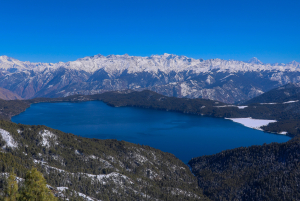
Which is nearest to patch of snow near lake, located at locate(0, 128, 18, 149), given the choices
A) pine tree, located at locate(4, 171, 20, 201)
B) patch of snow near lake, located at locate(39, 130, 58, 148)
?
patch of snow near lake, located at locate(39, 130, 58, 148)

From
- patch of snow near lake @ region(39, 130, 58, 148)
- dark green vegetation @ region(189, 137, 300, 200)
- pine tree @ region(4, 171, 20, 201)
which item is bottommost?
dark green vegetation @ region(189, 137, 300, 200)

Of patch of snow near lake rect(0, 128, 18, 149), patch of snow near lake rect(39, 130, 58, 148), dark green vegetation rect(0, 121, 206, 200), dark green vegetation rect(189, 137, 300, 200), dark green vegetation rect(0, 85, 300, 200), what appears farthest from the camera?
patch of snow near lake rect(39, 130, 58, 148)

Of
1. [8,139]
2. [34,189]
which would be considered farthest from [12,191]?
[8,139]

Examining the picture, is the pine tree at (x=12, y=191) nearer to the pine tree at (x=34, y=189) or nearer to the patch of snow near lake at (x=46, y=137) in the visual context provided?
the pine tree at (x=34, y=189)

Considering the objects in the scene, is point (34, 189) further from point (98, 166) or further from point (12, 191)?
point (98, 166)

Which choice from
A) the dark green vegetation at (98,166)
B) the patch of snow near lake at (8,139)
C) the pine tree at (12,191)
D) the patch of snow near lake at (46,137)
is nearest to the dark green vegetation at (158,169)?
the dark green vegetation at (98,166)

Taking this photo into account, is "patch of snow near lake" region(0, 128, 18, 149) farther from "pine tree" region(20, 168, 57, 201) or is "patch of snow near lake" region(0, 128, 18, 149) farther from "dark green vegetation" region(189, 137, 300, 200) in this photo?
"dark green vegetation" region(189, 137, 300, 200)

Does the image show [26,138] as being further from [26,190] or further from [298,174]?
[298,174]
